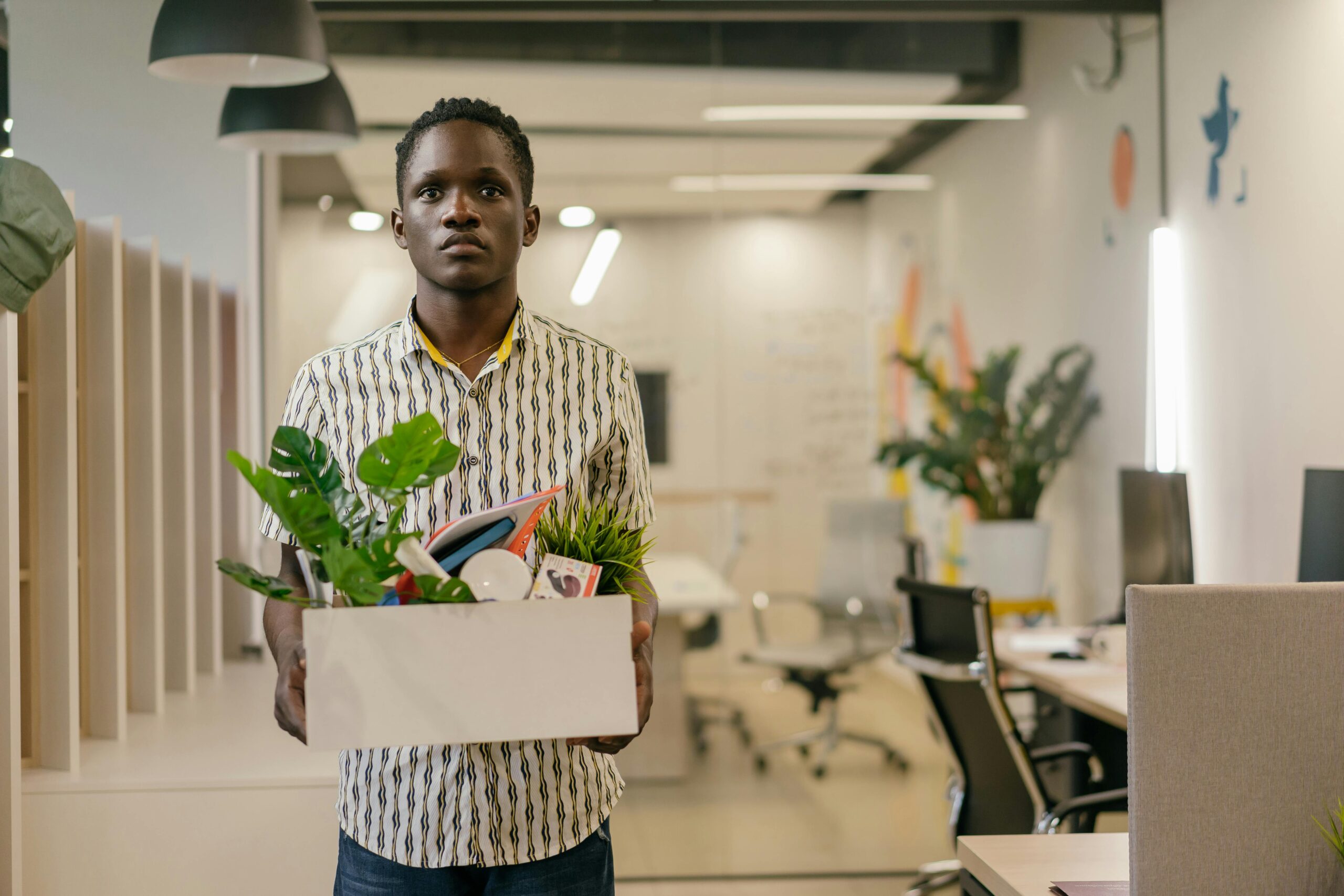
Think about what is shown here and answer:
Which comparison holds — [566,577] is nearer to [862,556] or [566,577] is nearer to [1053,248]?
[862,556]

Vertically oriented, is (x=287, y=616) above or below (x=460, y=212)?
below

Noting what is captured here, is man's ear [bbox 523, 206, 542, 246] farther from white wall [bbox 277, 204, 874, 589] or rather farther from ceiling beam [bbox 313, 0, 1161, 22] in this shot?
white wall [bbox 277, 204, 874, 589]

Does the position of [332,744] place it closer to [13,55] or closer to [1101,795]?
[1101,795]

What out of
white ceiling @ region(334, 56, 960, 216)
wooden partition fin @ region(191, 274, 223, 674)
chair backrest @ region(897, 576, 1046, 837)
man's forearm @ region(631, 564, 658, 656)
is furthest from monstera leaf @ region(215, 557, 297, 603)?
white ceiling @ region(334, 56, 960, 216)

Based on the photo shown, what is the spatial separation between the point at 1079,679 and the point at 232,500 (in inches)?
89.3

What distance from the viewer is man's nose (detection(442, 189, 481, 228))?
4.11 ft

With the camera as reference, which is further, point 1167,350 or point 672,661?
point 672,661

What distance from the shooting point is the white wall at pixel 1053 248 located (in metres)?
4.14

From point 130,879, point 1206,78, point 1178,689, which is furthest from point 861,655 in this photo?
point 1178,689

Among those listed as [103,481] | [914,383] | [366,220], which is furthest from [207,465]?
[914,383]

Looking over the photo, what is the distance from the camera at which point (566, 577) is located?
3.68ft

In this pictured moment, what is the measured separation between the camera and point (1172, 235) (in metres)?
3.97

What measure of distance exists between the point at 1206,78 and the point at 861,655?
84.9 inches

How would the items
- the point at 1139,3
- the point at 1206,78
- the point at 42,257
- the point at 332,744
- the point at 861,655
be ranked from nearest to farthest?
1. the point at 332,744
2. the point at 42,257
3. the point at 1206,78
4. the point at 1139,3
5. the point at 861,655
